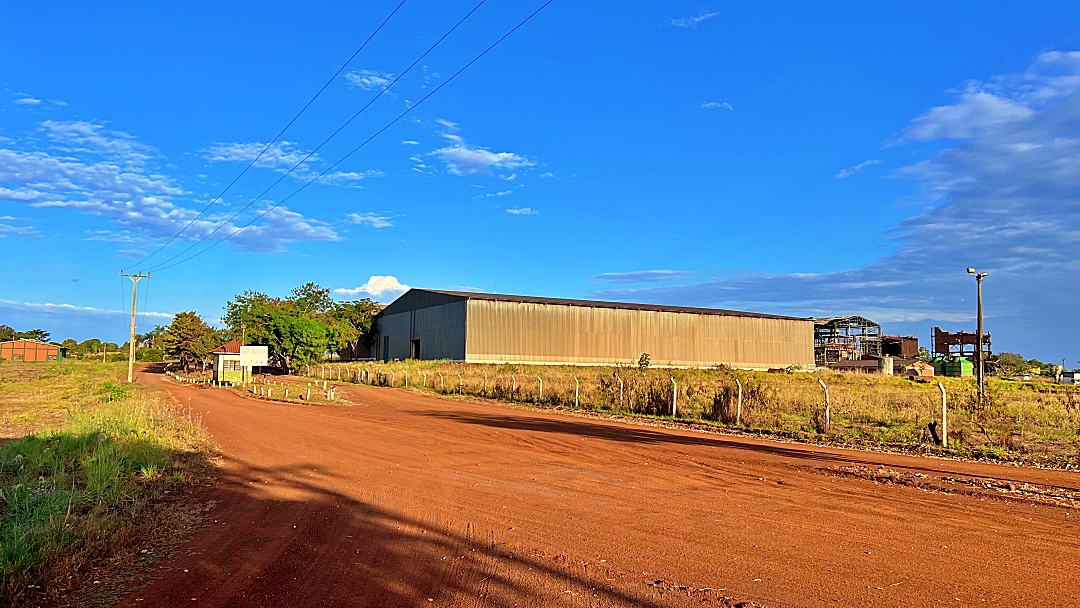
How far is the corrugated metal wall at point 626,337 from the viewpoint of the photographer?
66.1 m

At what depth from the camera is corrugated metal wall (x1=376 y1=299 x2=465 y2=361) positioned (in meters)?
65.7

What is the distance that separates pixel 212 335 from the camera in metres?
66.2

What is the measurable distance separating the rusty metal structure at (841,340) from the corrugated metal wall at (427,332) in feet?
164

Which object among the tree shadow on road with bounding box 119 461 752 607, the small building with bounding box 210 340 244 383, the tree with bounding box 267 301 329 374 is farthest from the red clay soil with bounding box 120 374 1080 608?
the tree with bounding box 267 301 329 374

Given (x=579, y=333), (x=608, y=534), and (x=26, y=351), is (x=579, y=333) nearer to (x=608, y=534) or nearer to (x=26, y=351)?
(x=608, y=534)

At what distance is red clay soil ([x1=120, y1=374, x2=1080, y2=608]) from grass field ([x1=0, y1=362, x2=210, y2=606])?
0.71m

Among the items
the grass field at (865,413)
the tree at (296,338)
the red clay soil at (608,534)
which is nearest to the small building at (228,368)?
the tree at (296,338)

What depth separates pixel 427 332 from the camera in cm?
7231

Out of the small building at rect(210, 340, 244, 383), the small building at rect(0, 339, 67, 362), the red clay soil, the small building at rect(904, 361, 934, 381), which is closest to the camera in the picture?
the red clay soil

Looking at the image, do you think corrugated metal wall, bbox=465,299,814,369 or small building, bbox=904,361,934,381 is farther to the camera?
small building, bbox=904,361,934,381

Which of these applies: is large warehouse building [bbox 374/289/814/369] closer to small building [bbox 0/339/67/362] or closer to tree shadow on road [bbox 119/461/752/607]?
tree shadow on road [bbox 119/461/752/607]

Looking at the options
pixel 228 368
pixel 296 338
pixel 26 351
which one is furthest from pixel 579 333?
pixel 26 351

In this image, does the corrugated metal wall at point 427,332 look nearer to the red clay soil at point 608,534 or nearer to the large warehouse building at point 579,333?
the large warehouse building at point 579,333

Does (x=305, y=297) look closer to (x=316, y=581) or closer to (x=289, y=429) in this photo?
(x=289, y=429)
